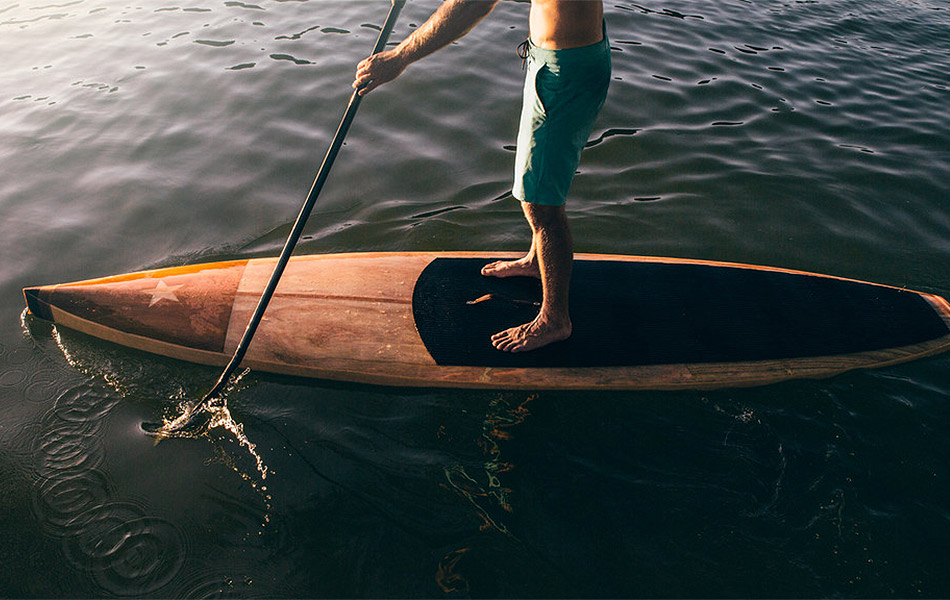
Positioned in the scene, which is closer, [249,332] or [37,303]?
[249,332]

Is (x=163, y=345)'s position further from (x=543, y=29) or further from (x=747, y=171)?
(x=747, y=171)

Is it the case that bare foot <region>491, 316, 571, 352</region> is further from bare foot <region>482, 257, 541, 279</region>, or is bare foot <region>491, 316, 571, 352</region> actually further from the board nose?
the board nose

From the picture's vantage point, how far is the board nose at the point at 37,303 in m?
2.99

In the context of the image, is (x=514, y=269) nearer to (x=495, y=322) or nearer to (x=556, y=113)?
(x=495, y=322)

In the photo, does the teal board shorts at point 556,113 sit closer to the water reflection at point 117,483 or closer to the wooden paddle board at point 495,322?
the wooden paddle board at point 495,322

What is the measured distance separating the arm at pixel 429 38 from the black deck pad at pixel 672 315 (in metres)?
1.16

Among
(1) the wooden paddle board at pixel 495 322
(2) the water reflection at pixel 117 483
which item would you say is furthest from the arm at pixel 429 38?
(2) the water reflection at pixel 117 483

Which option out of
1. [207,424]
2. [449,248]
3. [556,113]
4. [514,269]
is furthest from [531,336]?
[207,424]

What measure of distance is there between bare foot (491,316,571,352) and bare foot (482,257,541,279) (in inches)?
17.2

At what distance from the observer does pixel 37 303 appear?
3002 millimetres

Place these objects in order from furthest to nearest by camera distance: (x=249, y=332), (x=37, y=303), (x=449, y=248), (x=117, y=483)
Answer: (x=449, y=248) → (x=37, y=303) → (x=249, y=332) → (x=117, y=483)

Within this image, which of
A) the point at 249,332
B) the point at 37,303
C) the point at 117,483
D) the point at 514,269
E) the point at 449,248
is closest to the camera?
the point at 117,483

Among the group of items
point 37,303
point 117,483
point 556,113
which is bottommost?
point 117,483

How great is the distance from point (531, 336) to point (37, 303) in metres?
2.79
